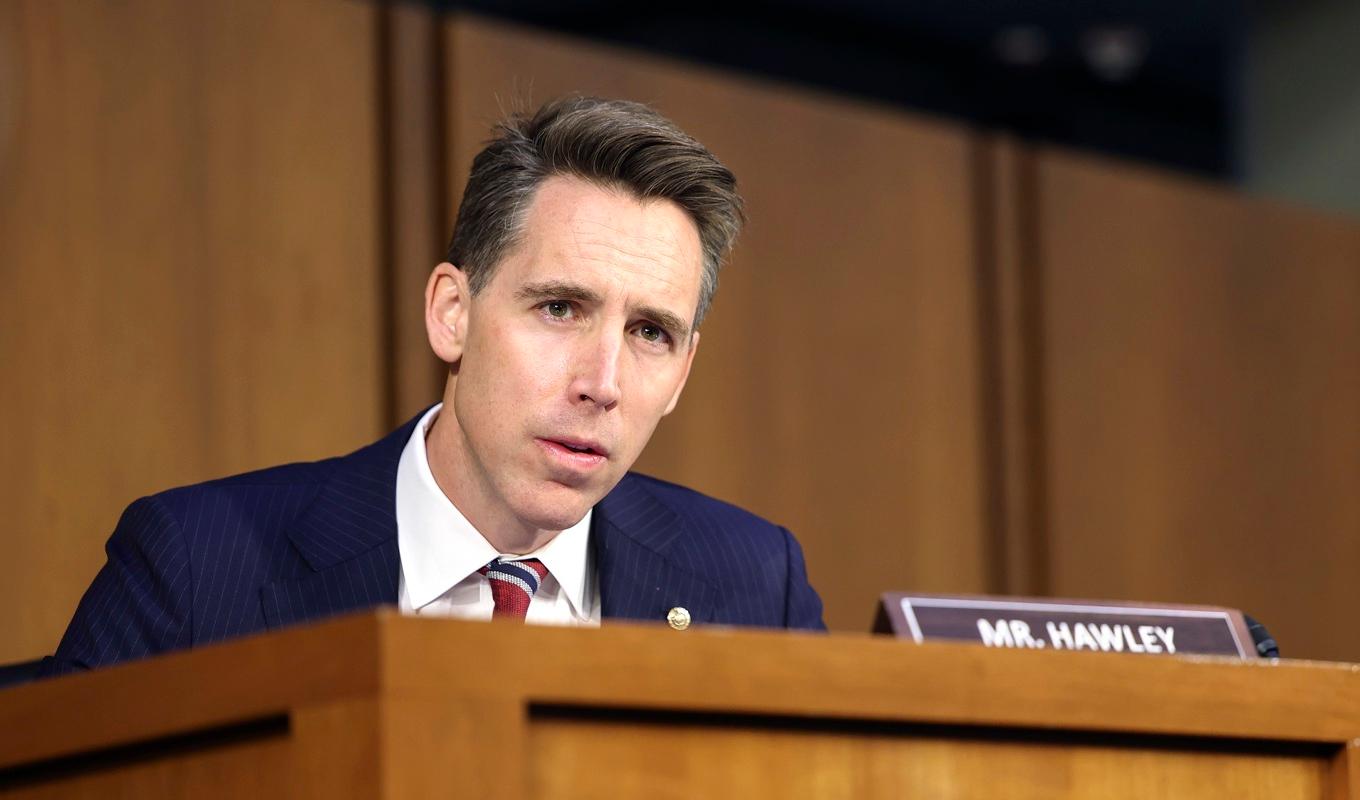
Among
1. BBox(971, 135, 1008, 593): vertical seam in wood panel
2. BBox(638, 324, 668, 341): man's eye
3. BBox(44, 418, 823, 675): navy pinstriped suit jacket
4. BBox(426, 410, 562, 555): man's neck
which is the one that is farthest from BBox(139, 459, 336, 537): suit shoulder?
BBox(971, 135, 1008, 593): vertical seam in wood panel

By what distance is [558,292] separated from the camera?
181 cm

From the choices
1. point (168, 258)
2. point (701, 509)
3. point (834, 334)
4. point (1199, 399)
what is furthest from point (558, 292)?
point (1199, 399)

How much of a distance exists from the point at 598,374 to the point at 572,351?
0.14ft

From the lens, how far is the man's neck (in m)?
1.91

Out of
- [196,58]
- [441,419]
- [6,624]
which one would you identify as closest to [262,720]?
[441,419]

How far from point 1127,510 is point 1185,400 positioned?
0.30 m

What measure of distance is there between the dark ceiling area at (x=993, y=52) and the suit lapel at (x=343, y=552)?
156 inches

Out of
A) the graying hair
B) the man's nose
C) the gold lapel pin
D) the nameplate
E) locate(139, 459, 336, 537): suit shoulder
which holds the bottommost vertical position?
the gold lapel pin

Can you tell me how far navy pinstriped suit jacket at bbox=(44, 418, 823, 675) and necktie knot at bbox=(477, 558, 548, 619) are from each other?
0.10 m

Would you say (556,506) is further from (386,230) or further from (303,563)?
(386,230)

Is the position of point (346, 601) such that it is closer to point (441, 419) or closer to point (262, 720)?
point (441, 419)

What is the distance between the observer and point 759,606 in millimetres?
2090

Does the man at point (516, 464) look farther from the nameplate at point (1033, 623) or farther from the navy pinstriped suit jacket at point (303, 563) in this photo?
the nameplate at point (1033, 623)

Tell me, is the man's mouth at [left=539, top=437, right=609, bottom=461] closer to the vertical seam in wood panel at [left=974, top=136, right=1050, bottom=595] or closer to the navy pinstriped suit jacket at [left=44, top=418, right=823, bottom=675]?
the navy pinstriped suit jacket at [left=44, top=418, right=823, bottom=675]
